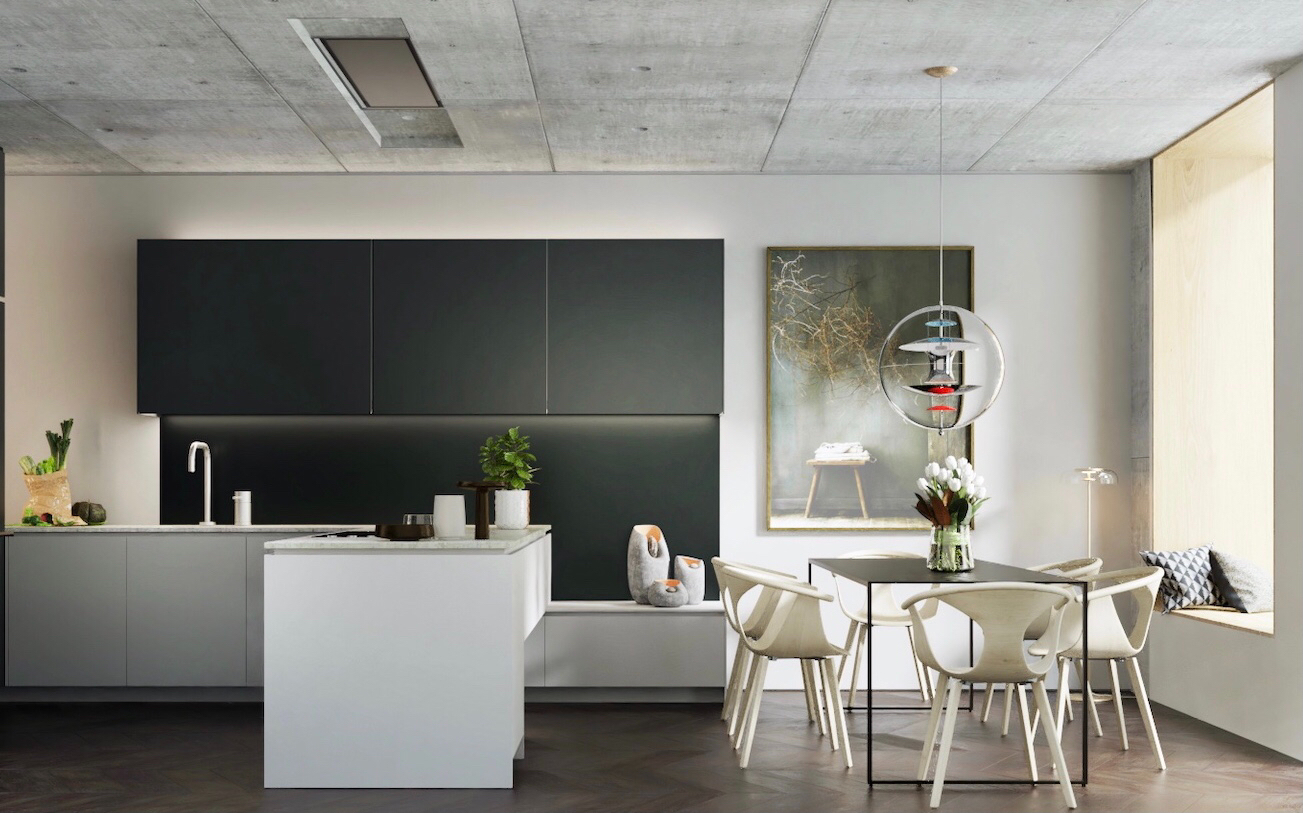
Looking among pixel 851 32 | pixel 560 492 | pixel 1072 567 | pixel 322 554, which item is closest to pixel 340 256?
pixel 560 492

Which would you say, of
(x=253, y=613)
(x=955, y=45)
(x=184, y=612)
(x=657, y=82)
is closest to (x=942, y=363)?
(x=955, y=45)

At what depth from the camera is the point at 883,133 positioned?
578 centimetres

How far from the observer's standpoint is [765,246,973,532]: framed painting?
6.46 metres

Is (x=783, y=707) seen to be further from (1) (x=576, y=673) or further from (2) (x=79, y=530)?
(2) (x=79, y=530)

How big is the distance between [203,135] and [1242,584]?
5.71 meters

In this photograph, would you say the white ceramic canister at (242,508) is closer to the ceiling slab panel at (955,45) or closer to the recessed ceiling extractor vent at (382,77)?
the recessed ceiling extractor vent at (382,77)

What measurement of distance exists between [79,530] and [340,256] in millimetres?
1987

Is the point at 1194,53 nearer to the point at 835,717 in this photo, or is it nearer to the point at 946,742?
the point at 946,742

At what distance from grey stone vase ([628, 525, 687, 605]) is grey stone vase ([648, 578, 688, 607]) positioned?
0.10ft

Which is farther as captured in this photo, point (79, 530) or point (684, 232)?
point (684, 232)

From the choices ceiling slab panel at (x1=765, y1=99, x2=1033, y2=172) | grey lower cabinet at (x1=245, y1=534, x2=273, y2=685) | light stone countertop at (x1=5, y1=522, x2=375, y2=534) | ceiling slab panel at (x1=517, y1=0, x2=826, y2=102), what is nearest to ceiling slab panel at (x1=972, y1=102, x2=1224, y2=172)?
ceiling slab panel at (x1=765, y1=99, x2=1033, y2=172)

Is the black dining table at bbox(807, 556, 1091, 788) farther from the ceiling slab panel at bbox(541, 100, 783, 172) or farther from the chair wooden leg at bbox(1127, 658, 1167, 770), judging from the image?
the ceiling slab panel at bbox(541, 100, 783, 172)

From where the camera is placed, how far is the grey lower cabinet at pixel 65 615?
5.90m

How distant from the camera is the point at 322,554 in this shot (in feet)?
13.8
